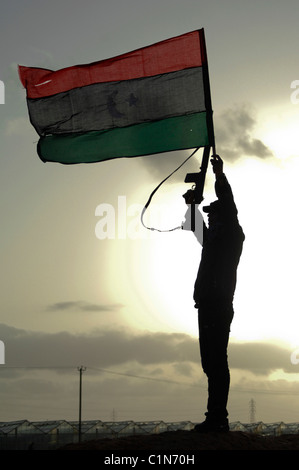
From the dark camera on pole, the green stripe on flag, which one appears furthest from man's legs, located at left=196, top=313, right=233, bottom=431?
the green stripe on flag

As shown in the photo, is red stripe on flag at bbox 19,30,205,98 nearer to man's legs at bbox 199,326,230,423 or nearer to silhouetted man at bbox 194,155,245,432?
silhouetted man at bbox 194,155,245,432

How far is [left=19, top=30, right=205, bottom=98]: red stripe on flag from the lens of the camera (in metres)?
13.9

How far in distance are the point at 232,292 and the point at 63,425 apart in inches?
1311

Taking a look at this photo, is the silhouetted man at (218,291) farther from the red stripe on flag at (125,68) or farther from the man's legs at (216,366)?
the red stripe on flag at (125,68)

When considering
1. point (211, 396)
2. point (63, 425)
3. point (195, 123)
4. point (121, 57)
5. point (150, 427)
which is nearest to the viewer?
point (211, 396)

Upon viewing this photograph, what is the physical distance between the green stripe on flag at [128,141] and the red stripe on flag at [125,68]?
1.09 m

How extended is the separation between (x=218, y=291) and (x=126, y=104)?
483 cm

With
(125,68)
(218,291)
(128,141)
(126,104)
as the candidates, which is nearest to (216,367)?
(218,291)

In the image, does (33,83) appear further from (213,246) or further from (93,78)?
(213,246)

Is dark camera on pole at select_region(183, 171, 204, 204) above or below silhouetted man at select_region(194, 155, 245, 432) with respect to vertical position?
above

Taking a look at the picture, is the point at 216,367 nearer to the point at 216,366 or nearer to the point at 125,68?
the point at 216,366
